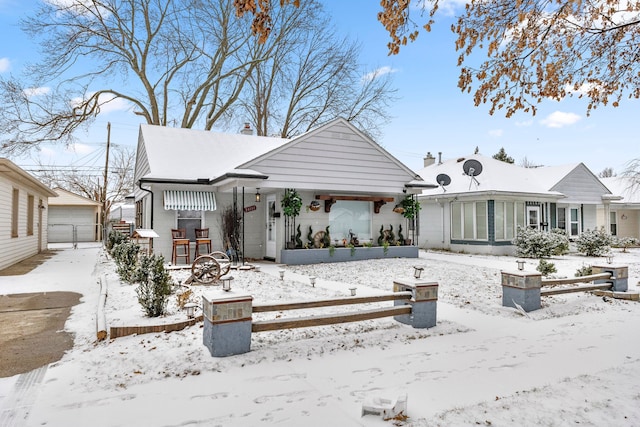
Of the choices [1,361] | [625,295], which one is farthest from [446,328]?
[1,361]

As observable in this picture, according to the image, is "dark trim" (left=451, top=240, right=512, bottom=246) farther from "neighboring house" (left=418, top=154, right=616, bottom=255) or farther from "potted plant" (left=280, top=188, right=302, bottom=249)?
"potted plant" (left=280, top=188, right=302, bottom=249)

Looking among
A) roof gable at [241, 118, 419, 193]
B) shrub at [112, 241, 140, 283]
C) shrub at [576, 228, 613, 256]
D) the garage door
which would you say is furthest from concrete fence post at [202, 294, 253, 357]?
the garage door

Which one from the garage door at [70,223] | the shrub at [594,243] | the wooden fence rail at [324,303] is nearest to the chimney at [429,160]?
the shrub at [594,243]

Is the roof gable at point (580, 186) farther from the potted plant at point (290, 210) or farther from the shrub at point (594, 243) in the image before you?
the potted plant at point (290, 210)

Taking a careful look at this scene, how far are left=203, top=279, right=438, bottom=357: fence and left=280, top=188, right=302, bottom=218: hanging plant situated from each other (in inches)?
283

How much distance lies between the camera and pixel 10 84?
19359 millimetres

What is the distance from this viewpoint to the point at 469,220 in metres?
18.2

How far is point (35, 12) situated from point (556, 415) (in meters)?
25.5

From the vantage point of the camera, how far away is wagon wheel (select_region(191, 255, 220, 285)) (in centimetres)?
885

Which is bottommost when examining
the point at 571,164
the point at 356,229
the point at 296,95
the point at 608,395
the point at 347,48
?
the point at 608,395

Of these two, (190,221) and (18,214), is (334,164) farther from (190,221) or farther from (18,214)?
(18,214)

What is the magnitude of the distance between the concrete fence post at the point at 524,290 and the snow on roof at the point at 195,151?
7.85 meters

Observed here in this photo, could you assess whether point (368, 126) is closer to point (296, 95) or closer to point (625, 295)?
point (296, 95)

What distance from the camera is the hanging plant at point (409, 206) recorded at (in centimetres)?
1521
